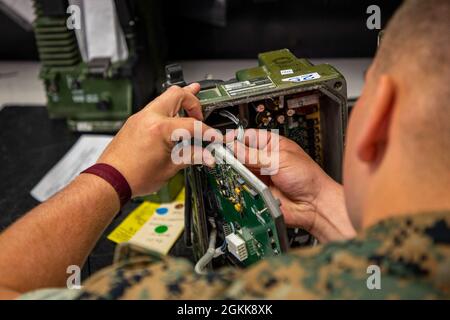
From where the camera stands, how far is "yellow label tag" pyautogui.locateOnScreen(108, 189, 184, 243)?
154 cm

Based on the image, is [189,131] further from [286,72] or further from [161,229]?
[161,229]

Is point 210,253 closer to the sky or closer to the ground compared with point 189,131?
closer to the ground

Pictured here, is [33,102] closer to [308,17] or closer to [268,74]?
[308,17]

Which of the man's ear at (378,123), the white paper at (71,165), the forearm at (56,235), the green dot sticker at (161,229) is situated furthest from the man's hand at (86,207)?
the white paper at (71,165)

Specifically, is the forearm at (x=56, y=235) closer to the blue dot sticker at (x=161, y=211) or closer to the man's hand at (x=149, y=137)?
the man's hand at (x=149, y=137)

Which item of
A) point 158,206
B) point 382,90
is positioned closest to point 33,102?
point 158,206

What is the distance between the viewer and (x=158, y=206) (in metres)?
1.63

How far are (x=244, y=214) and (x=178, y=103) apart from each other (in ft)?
0.89

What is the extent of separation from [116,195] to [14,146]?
104cm

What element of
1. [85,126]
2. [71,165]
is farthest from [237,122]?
[85,126]

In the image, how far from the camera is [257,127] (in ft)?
4.12

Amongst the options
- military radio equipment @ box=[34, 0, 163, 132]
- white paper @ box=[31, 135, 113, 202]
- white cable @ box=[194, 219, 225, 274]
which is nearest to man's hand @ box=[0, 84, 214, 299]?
white cable @ box=[194, 219, 225, 274]

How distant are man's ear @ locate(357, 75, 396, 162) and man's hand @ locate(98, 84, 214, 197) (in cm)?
51

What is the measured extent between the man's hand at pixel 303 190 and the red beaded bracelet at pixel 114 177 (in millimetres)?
277
